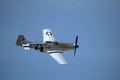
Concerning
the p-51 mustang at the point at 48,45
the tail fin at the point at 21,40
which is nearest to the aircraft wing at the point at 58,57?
the p-51 mustang at the point at 48,45

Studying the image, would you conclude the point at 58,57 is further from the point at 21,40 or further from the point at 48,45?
the point at 21,40

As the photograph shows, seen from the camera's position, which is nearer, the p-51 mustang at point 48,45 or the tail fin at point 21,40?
the p-51 mustang at point 48,45

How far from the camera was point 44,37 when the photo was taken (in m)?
8.52

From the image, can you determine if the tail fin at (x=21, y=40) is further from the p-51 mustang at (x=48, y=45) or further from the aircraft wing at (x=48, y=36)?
the aircraft wing at (x=48, y=36)

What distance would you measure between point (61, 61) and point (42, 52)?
1088mm

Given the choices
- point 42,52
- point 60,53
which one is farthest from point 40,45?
point 60,53

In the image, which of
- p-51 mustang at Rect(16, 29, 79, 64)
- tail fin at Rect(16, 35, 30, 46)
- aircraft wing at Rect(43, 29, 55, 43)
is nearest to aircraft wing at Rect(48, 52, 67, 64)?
p-51 mustang at Rect(16, 29, 79, 64)

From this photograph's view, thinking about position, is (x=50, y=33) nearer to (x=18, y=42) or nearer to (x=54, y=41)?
(x=54, y=41)

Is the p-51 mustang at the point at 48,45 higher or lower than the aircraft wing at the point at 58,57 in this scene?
higher

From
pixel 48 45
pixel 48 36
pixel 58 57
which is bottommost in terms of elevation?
pixel 58 57

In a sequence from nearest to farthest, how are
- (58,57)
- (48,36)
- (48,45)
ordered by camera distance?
1. (58,57)
2. (48,45)
3. (48,36)

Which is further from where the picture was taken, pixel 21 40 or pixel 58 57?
pixel 21 40

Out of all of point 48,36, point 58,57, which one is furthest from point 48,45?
point 58,57

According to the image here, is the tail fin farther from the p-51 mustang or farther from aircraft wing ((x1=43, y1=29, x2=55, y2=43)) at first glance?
aircraft wing ((x1=43, y1=29, x2=55, y2=43))
